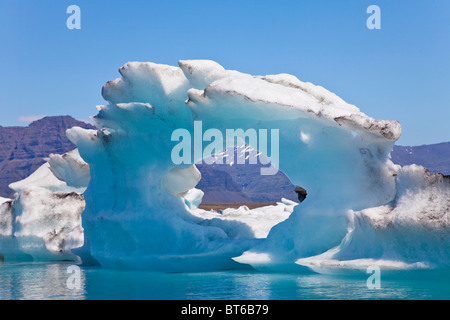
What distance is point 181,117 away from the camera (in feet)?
36.4

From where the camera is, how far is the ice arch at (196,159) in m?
9.27

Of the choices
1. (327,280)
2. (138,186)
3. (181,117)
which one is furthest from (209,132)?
(327,280)

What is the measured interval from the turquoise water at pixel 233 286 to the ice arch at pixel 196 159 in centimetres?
81

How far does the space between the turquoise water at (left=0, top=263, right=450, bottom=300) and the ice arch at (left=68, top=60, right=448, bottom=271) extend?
2.65ft

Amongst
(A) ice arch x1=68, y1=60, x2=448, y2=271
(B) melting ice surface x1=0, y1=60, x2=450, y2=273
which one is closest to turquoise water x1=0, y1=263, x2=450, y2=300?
(B) melting ice surface x1=0, y1=60, x2=450, y2=273

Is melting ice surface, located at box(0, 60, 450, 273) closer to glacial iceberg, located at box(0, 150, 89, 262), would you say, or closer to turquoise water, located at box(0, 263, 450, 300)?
glacial iceberg, located at box(0, 150, 89, 262)

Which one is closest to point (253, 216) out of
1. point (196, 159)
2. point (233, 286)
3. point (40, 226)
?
point (196, 159)

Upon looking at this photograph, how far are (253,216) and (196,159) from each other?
8.91 ft

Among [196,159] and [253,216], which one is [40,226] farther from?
[253,216]

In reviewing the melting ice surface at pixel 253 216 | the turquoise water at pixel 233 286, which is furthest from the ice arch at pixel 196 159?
the turquoise water at pixel 233 286

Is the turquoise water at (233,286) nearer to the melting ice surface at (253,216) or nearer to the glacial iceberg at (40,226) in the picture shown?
the melting ice surface at (253,216)

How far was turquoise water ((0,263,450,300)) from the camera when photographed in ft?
22.9
